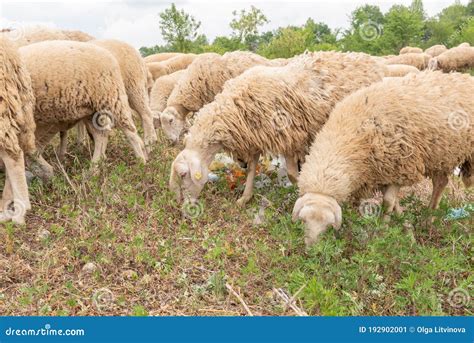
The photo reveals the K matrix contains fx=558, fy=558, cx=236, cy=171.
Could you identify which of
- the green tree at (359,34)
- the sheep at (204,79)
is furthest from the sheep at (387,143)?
the green tree at (359,34)

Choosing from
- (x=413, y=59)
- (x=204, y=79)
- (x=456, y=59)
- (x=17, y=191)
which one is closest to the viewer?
(x=17, y=191)

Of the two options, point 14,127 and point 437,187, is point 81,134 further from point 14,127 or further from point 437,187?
point 437,187

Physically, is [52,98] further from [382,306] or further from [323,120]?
[382,306]

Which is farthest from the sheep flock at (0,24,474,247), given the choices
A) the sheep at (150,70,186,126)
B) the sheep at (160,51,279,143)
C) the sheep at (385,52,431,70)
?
the sheep at (385,52,431,70)

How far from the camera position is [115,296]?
4.57m

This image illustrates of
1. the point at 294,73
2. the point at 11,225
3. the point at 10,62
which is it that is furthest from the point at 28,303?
the point at 294,73

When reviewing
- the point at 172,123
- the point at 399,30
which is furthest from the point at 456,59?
the point at 172,123

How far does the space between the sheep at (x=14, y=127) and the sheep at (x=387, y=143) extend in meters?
2.86

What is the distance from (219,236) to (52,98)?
2.54 meters

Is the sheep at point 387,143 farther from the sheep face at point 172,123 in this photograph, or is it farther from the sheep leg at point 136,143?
the sheep face at point 172,123

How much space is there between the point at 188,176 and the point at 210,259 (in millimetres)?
1510

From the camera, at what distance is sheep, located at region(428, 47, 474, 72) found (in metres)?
Result: 22.7

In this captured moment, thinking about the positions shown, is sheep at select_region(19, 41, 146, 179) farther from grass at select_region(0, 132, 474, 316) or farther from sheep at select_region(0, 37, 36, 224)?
grass at select_region(0, 132, 474, 316)

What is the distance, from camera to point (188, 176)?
6.43 m
